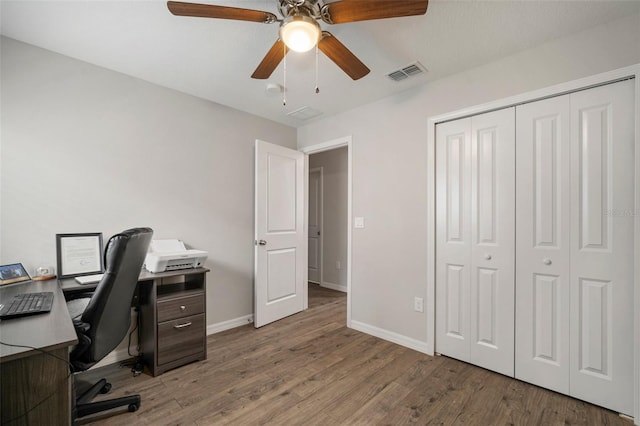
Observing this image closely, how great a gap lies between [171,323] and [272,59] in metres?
2.07

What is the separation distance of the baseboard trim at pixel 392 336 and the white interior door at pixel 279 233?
0.89m

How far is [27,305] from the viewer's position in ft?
4.26

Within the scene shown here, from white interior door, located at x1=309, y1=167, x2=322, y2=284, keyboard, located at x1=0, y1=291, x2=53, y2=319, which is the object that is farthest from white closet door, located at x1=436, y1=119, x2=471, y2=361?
white interior door, located at x1=309, y1=167, x2=322, y2=284

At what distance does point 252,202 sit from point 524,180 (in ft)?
8.61

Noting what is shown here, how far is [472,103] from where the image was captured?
2.26 m

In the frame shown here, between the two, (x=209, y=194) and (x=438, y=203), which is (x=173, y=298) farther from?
(x=438, y=203)

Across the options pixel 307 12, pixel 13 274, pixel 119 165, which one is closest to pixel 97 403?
pixel 13 274

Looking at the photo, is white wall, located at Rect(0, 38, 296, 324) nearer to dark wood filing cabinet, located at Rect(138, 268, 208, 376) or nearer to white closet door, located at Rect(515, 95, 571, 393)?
dark wood filing cabinet, located at Rect(138, 268, 208, 376)

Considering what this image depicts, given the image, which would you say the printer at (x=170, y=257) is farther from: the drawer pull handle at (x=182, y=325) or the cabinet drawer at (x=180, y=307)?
the drawer pull handle at (x=182, y=325)

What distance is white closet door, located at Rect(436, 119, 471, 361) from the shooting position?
7.56 ft

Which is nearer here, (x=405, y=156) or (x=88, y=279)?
(x=88, y=279)

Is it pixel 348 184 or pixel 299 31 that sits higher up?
pixel 299 31

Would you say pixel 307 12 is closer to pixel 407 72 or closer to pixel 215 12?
pixel 215 12

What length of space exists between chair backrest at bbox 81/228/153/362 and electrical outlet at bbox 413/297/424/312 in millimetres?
2234
